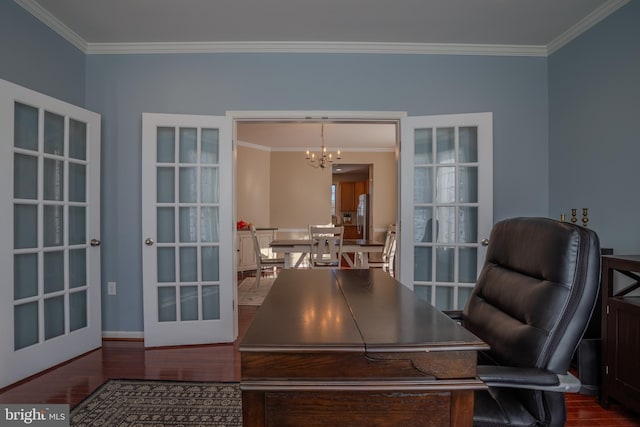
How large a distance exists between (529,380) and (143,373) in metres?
2.47

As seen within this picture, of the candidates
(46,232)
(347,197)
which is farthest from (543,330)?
(347,197)

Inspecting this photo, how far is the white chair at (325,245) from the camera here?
440 cm

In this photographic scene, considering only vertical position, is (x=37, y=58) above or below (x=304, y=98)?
above

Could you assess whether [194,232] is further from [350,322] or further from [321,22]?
[350,322]

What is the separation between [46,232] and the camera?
100.0 inches

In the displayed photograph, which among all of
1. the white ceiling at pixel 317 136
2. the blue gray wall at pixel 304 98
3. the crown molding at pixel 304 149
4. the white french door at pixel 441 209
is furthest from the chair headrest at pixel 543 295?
the crown molding at pixel 304 149

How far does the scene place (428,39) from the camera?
2.98m

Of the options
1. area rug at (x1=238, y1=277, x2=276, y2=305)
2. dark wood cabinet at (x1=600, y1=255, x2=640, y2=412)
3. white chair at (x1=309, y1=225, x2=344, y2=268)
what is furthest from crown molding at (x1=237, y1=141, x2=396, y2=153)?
dark wood cabinet at (x1=600, y1=255, x2=640, y2=412)

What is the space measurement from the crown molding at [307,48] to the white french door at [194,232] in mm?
650

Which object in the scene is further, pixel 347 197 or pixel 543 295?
pixel 347 197

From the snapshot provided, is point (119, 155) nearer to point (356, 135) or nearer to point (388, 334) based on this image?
point (388, 334)

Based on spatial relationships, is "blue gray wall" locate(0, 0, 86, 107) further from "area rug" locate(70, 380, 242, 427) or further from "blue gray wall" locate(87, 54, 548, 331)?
"area rug" locate(70, 380, 242, 427)

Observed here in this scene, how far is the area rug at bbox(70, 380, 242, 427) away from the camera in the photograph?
6.14 ft

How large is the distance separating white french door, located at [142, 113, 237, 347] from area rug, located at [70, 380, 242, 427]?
744 mm
